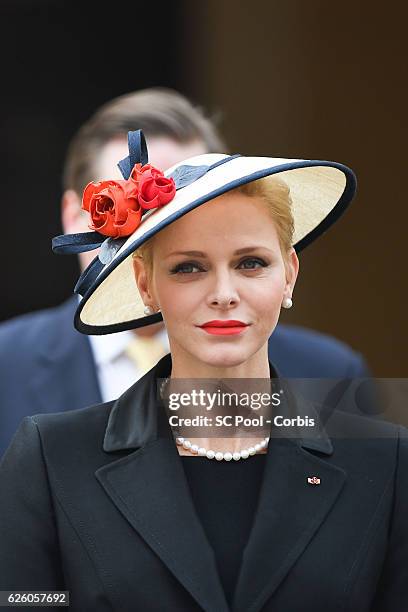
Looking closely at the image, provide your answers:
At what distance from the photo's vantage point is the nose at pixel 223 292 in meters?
1.80

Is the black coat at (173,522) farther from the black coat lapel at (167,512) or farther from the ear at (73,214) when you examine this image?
the ear at (73,214)

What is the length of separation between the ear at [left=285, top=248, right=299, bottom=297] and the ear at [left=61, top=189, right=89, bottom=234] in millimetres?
1495

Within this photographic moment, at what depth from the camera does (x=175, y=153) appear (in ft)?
11.3

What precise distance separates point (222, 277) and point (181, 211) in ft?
0.40

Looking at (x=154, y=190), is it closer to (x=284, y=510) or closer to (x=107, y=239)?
(x=107, y=239)

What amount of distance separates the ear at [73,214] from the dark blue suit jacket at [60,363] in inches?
10.5

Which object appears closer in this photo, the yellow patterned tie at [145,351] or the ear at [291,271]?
the ear at [291,271]

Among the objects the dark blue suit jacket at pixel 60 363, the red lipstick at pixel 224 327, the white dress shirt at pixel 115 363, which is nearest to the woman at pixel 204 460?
the red lipstick at pixel 224 327

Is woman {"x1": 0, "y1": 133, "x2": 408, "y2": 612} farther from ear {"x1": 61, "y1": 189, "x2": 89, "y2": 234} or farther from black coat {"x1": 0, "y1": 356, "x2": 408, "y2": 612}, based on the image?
ear {"x1": 61, "y1": 189, "x2": 89, "y2": 234}

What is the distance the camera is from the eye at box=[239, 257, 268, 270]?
72.4 inches

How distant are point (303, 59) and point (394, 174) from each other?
75cm

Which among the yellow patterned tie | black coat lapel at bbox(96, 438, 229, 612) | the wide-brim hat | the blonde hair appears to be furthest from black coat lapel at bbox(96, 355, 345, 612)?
the yellow patterned tie

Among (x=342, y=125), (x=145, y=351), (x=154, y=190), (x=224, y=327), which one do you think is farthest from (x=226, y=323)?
(x=342, y=125)

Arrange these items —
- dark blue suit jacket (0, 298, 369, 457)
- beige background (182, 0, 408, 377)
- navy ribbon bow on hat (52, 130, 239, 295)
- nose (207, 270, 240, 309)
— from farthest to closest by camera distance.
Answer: beige background (182, 0, 408, 377), dark blue suit jacket (0, 298, 369, 457), navy ribbon bow on hat (52, 130, 239, 295), nose (207, 270, 240, 309)
